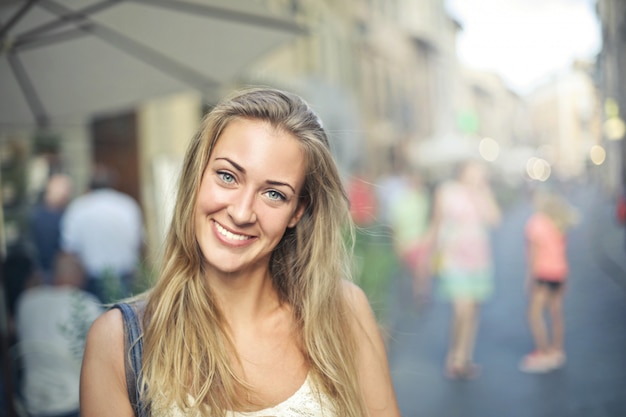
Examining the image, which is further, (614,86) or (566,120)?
(566,120)

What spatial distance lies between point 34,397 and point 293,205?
222 centimetres

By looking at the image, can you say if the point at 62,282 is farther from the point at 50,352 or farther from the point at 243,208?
the point at 243,208

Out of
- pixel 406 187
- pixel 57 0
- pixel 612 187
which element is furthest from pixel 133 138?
pixel 612 187

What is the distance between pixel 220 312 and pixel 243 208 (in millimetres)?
257

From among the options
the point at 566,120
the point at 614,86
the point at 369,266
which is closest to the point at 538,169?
the point at 566,120

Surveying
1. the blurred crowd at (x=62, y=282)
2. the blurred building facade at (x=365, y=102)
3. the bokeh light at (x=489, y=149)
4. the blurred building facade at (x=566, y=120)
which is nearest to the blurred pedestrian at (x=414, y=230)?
the blurred building facade at (x=365, y=102)

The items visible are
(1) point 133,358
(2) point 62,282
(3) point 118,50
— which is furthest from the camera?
(2) point 62,282

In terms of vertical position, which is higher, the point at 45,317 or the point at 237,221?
the point at 237,221

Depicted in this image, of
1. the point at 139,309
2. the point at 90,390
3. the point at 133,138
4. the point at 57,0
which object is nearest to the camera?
the point at 90,390

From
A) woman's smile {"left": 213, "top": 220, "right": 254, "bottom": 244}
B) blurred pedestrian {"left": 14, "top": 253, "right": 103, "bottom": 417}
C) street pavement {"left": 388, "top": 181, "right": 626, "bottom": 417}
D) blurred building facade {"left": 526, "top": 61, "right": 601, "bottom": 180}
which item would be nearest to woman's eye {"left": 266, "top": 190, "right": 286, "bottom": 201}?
woman's smile {"left": 213, "top": 220, "right": 254, "bottom": 244}

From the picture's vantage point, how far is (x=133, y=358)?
154 cm

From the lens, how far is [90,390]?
4.96ft

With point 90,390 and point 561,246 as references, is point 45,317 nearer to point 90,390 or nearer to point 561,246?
point 90,390

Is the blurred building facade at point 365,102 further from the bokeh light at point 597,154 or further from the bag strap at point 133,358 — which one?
the bokeh light at point 597,154
